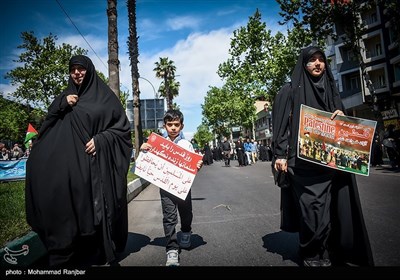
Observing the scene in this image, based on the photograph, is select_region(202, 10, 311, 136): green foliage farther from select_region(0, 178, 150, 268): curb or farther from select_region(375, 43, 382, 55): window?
select_region(0, 178, 150, 268): curb

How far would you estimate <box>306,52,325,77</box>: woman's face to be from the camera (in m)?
2.77

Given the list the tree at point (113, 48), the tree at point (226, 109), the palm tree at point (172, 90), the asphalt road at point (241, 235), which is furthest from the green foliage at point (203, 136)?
the asphalt road at point (241, 235)

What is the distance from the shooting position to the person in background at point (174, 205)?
3.15 meters

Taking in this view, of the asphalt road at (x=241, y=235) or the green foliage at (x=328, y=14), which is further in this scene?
the green foliage at (x=328, y=14)

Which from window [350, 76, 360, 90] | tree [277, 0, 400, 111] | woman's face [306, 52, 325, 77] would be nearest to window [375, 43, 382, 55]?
window [350, 76, 360, 90]

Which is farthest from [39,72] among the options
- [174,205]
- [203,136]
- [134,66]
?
[203,136]

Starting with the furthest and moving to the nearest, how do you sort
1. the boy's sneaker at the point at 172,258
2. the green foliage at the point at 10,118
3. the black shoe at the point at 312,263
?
the green foliage at the point at 10,118 < the boy's sneaker at the point at 172,258 < the black shoe at the point at 312,263

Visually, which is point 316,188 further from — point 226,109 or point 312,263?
point 226,109

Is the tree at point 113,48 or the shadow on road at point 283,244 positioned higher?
the tree at point 113,48

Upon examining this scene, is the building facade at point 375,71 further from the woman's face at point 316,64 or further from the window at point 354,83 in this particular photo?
the woman's face at point 316,64

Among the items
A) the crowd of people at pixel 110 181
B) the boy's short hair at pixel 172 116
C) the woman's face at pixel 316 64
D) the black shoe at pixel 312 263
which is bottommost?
the black shoe at pixel 312 263

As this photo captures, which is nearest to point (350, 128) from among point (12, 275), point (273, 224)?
point (273, 224)

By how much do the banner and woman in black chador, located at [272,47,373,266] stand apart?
1084 centimetres

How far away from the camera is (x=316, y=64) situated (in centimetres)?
277
